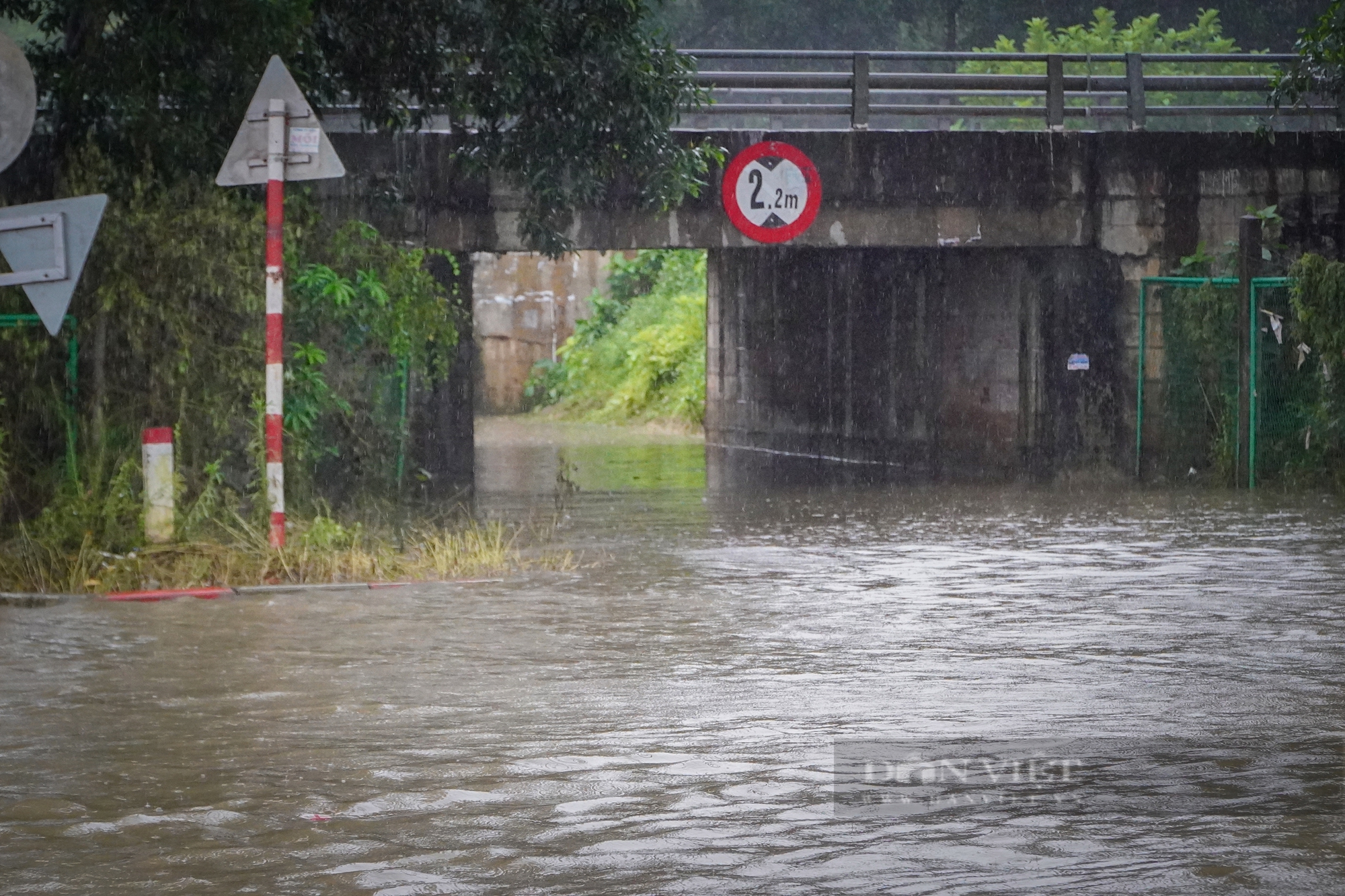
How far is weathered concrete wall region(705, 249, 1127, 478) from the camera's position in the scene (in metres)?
21.4

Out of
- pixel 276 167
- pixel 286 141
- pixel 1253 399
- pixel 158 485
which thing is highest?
pixel 286 141

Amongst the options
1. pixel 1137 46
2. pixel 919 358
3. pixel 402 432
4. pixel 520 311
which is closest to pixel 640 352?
pixel 520 311

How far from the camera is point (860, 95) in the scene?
2064cm

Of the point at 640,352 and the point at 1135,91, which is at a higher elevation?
the point at 1135,91

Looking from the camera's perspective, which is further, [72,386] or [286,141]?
[72,386]

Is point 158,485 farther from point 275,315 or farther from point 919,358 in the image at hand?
point 919,358

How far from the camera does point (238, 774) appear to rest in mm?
6758

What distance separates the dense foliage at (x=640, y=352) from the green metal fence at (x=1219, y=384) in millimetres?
12645

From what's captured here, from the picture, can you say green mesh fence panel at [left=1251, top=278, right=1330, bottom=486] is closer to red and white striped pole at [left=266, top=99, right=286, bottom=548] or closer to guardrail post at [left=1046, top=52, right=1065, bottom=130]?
guardrail post at [left=1046, top=52, right=1065, bottom=130]

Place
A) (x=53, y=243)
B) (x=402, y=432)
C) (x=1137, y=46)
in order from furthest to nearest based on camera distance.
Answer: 1. (x=1137, y=46)
2. (x=402, y=432)
3. (x=53, y=243)

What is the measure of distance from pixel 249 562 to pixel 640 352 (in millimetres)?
24004

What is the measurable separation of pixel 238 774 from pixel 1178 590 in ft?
21.2

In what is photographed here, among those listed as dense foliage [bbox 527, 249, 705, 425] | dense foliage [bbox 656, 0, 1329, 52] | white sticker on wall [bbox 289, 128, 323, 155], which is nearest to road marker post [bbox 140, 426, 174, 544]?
white sticker on wall [bbox 289, 128, 323, 155]

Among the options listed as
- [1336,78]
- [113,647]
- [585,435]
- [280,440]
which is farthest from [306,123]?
[585,435]
